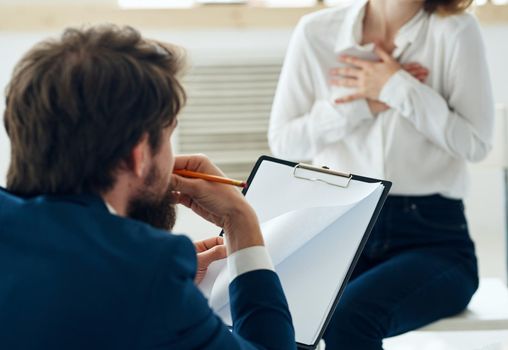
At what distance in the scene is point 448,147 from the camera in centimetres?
199

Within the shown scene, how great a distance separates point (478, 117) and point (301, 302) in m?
0.89

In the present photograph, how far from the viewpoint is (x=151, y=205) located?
3.42 ft

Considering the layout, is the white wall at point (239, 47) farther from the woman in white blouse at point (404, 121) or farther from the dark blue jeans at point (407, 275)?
the dark blue jeans at point (407, 275)

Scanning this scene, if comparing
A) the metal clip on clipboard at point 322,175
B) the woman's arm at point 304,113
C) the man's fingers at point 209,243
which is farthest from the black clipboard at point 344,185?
the woman's arm at point 304,113

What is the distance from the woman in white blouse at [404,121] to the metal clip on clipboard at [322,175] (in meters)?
0.51

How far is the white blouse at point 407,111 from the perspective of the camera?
199cm

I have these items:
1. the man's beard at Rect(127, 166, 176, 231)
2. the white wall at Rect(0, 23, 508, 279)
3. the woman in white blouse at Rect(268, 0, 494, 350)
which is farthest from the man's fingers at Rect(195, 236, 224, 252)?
the white wall at Rect(0, 23, 508, 279)

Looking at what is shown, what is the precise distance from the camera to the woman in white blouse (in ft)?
6.27

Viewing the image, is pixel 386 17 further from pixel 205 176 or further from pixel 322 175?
pixel 205 176

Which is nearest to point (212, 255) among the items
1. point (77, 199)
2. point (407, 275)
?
point (77, 199)

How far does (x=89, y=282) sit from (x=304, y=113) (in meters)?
1.34

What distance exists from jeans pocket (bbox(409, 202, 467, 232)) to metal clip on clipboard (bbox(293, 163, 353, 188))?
64 centimetres

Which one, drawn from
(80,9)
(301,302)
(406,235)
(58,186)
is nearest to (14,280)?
(58,186)

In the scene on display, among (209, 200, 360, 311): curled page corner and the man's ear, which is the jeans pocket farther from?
the man's ear
